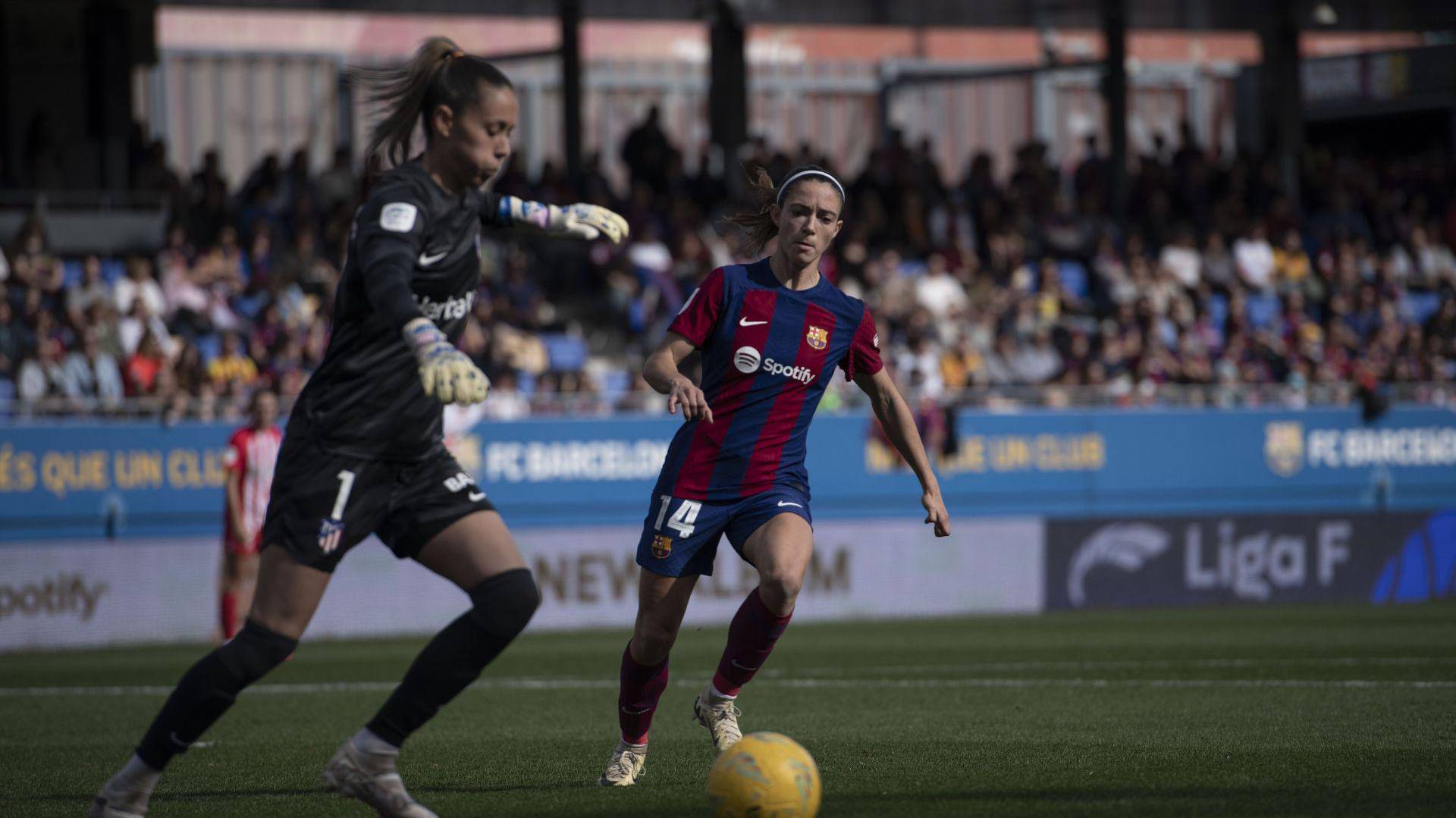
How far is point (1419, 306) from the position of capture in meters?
25.7

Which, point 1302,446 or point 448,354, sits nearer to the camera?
point 448,354

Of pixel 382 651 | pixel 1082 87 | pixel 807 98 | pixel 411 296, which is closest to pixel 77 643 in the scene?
pixel 382 651

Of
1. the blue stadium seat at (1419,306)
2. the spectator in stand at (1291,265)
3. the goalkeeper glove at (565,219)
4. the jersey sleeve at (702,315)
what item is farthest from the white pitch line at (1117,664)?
the blue stadium seat at (1419,306)

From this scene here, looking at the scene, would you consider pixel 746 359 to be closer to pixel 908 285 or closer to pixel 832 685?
pixel 832 685

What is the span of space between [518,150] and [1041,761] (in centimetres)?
1883

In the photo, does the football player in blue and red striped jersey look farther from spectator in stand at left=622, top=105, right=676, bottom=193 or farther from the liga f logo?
spectator in stand at left=622, top=105, right=676, bottom=193

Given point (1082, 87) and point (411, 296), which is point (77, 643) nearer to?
point (411, 296)

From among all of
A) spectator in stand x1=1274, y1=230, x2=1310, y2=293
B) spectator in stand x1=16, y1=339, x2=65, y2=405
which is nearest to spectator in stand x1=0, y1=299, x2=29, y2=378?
spectator in stand x1=16, y1=339, x2=65, y2=405

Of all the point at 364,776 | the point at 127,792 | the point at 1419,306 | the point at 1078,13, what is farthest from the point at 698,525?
the point at 1078,13

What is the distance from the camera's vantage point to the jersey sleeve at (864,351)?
7.16 meters

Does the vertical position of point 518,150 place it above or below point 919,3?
below

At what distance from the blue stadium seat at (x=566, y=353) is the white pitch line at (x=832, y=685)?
9265 millimetres

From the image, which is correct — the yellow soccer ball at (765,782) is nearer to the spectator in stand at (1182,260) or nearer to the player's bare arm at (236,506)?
the player's bare arm at (236,506)

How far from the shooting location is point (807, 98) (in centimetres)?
3612
